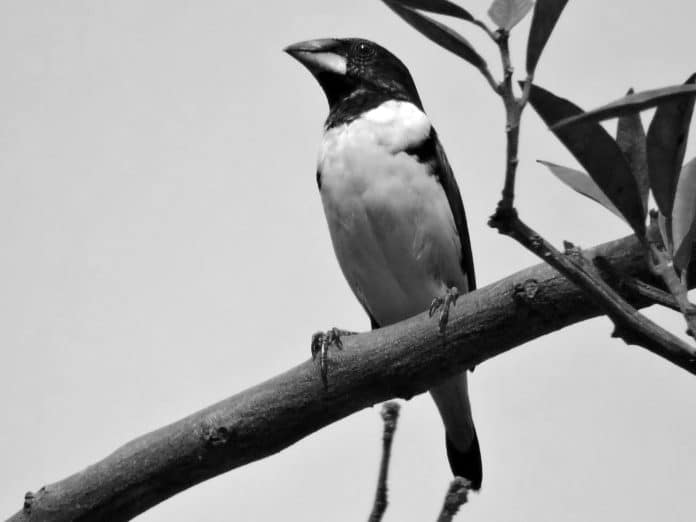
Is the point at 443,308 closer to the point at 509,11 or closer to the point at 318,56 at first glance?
the point at 509,11

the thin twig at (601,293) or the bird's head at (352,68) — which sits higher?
the bird's head at (352,68)

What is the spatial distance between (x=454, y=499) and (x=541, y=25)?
34.4 inches

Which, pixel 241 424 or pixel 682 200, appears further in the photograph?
pixel 241 424

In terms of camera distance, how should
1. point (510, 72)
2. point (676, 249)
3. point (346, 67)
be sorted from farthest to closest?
1. point (346, 67)
2. point (676, 249)
3. point (510, 72)

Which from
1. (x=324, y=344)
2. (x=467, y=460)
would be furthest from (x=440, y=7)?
(x=467, y=460)

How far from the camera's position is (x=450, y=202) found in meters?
6.05

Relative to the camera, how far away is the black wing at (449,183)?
233 inches

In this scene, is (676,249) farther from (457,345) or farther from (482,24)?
(457,345)

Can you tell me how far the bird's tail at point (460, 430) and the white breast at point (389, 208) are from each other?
2.04ft

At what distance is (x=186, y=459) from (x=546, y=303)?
147cm

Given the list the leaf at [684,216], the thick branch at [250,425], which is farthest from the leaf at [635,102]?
the thick branch at [250,425]

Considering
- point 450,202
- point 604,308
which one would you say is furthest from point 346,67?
point 604,308

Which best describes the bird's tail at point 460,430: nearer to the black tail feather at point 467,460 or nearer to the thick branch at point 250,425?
the black tail feather at point 467,460

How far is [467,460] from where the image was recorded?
265 inches
